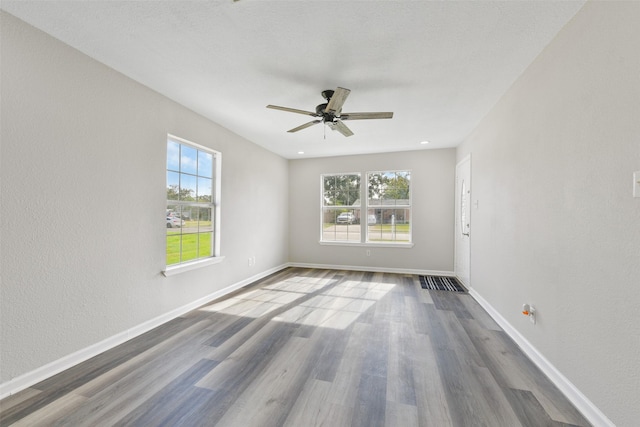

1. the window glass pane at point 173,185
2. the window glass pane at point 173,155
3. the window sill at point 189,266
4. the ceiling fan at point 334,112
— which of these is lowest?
the window sill at point 189,266

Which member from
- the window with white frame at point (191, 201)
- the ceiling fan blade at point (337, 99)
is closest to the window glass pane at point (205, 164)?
the window with white frame at point (191, 201)

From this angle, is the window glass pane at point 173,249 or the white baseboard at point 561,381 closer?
the white baseboard at point 561,381

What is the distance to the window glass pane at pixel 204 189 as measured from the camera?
137 inches

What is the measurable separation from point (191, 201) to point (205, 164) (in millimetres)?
594

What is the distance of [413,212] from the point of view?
522 centimetres

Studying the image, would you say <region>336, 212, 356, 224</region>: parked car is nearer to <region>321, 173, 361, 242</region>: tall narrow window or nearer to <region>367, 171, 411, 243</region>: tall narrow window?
<region>321, 173, 361, 242</region>: tall narrow window

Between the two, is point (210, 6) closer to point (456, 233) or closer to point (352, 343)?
point (352, 343)

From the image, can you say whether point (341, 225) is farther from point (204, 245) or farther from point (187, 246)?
point (187, 246)

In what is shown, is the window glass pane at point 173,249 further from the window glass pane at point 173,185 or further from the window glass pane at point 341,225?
the window glass pane at point 341,225

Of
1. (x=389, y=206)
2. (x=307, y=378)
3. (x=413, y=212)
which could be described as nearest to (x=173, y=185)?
(x=307, y=378)

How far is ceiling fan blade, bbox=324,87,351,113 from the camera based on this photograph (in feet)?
7.12

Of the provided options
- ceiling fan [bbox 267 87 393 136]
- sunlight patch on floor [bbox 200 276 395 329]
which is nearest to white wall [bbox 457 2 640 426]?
ceiling fan [bbox 267 87 393 136]

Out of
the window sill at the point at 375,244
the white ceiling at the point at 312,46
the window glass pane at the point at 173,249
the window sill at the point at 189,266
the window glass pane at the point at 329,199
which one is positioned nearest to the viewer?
the white ceiling at the point at 312,46

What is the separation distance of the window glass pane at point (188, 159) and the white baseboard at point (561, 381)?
402 cm
